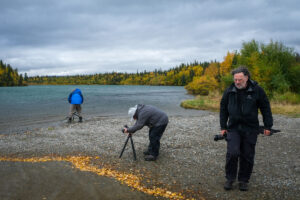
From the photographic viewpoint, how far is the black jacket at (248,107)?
4.79m

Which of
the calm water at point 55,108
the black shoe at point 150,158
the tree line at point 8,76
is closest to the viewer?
the black shoe at point 150,158

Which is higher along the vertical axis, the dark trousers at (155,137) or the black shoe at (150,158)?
the dark trousers at (155,137)

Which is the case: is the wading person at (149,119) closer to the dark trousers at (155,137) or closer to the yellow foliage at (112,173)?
the dark trousers at (155,137)

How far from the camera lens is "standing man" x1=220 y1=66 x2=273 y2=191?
4.79 metres

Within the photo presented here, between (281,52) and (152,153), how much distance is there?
29.0m

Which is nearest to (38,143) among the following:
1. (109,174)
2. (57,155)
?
(57,155)

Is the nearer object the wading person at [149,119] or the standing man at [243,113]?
the standing man at [243,113]

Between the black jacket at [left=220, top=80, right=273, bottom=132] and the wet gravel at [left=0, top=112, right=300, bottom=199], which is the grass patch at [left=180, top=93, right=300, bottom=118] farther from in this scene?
the black jacket at [left=220, top=80, right=273, bottom=132]

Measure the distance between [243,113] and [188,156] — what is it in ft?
13.1

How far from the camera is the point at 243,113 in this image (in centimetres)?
485

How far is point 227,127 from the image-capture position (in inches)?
209

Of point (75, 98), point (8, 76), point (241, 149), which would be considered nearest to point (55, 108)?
point (75, 98)

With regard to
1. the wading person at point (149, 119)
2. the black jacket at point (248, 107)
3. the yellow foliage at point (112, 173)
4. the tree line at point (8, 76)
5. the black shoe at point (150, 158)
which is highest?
the tree line at point (8, 76)

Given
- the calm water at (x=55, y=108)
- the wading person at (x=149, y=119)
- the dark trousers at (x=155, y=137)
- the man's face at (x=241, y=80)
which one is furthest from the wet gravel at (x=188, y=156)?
the calm water at (x=55, y=108)
